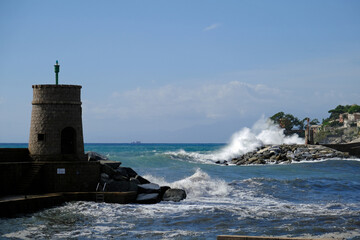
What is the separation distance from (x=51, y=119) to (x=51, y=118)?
0.04m

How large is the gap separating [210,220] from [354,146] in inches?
1606

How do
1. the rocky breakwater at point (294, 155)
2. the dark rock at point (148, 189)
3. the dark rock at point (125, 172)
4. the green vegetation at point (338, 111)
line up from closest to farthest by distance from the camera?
the dark rock at point (148, 189), the dark rock at point (125, 172), the rocky breakwater at point (294, 155), the green vegetation at point (338, 111)

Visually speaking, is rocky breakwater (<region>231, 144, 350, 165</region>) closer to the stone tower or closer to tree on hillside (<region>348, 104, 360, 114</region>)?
the stone tower

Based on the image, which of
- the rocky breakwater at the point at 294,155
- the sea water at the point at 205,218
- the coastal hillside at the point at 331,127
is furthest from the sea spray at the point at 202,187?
the coastal hillside at the point at 331,127

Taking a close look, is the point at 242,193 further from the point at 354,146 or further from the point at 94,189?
the point at 354,146

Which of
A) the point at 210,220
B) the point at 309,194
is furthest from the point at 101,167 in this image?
the point at 309,194

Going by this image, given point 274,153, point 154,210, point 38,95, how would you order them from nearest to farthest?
point 154,210 → point 38,95 → point 274,153

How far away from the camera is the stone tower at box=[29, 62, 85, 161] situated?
18953 millimetres

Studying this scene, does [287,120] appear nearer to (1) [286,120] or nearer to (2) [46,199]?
(1) [286,120]

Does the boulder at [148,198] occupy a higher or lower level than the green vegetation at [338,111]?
lower

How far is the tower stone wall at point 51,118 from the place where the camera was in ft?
62.2

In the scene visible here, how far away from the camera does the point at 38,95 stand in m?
19.2

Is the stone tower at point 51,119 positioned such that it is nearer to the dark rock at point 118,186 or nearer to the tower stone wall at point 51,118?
the tower stone wall at point 51,118

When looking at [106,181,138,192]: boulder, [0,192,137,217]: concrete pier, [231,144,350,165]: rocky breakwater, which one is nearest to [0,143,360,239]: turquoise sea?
[0,192,137,217]: concrete pier
